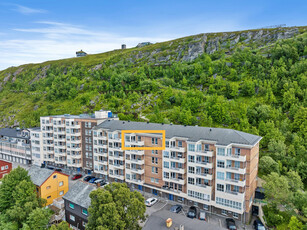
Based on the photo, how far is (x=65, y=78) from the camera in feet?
547

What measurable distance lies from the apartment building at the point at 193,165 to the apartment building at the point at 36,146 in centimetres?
2938

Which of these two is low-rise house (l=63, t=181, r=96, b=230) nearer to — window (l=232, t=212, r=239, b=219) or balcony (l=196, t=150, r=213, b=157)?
balcony (l=196, t=150, r=213, b=157)

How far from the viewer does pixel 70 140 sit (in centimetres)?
6203

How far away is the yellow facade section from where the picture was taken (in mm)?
43781

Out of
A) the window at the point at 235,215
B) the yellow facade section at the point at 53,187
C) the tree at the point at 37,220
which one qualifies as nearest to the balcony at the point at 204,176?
the window at the point at 235,215

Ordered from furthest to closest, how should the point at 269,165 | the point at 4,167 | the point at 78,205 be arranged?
the point at 4,167
the point at 269,165
the point at 78,205

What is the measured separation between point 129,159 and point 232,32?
596ft

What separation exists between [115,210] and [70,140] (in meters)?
40.6

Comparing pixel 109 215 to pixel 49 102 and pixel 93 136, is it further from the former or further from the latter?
pixel 49 102

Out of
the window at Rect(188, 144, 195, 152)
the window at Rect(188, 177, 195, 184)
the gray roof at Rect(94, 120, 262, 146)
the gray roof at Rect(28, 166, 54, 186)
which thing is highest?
the gray roof at Rect(94, 120, 262, 146)

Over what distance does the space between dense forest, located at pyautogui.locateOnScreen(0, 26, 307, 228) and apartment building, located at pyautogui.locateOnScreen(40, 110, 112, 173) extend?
94.6 feet

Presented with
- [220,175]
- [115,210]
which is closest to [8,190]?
[115,210]

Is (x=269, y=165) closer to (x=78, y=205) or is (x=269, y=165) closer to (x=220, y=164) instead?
(x=220, y=164)

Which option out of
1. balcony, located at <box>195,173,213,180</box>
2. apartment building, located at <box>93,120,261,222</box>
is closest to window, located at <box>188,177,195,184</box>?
apartment building, located at <box>93,120,261,222</box>
